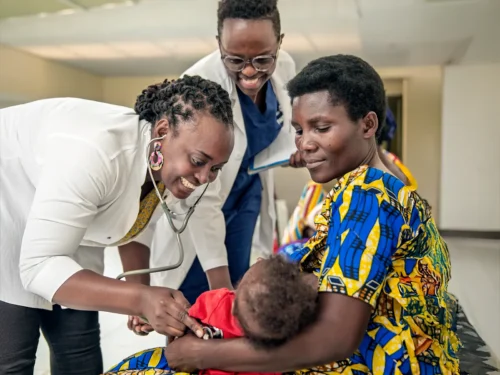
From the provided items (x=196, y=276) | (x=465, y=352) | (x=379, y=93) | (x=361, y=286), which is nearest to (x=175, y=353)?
(x=361, y=286)

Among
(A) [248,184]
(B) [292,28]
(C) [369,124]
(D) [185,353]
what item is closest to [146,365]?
(D) [185,353]

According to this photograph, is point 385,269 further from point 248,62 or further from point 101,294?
point 248,62

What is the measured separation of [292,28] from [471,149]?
2.48 meters

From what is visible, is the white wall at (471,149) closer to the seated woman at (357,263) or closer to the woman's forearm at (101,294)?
the seated woman at (357,263)

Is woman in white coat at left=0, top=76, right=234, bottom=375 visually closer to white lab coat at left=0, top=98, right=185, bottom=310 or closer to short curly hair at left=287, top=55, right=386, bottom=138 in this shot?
white lab coat at left=0, top=98, right=185, bottom=310

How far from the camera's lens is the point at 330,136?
39.6 inches

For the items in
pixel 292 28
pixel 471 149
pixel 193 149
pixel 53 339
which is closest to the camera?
pixel 193 149

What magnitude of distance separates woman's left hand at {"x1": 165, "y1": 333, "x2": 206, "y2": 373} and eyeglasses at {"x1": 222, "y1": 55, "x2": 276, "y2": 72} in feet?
3.08

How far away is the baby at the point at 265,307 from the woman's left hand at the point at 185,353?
3 cm

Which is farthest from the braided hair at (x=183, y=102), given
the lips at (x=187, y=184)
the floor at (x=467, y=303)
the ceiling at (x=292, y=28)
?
the ceiling at (x=292, y=28)

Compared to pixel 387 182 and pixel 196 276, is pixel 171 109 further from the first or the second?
pixel 196 276

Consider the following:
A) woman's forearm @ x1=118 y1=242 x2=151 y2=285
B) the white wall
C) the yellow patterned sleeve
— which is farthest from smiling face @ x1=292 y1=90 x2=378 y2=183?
the white wall

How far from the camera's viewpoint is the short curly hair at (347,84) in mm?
Result: 1000

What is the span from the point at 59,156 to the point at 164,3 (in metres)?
4.56
